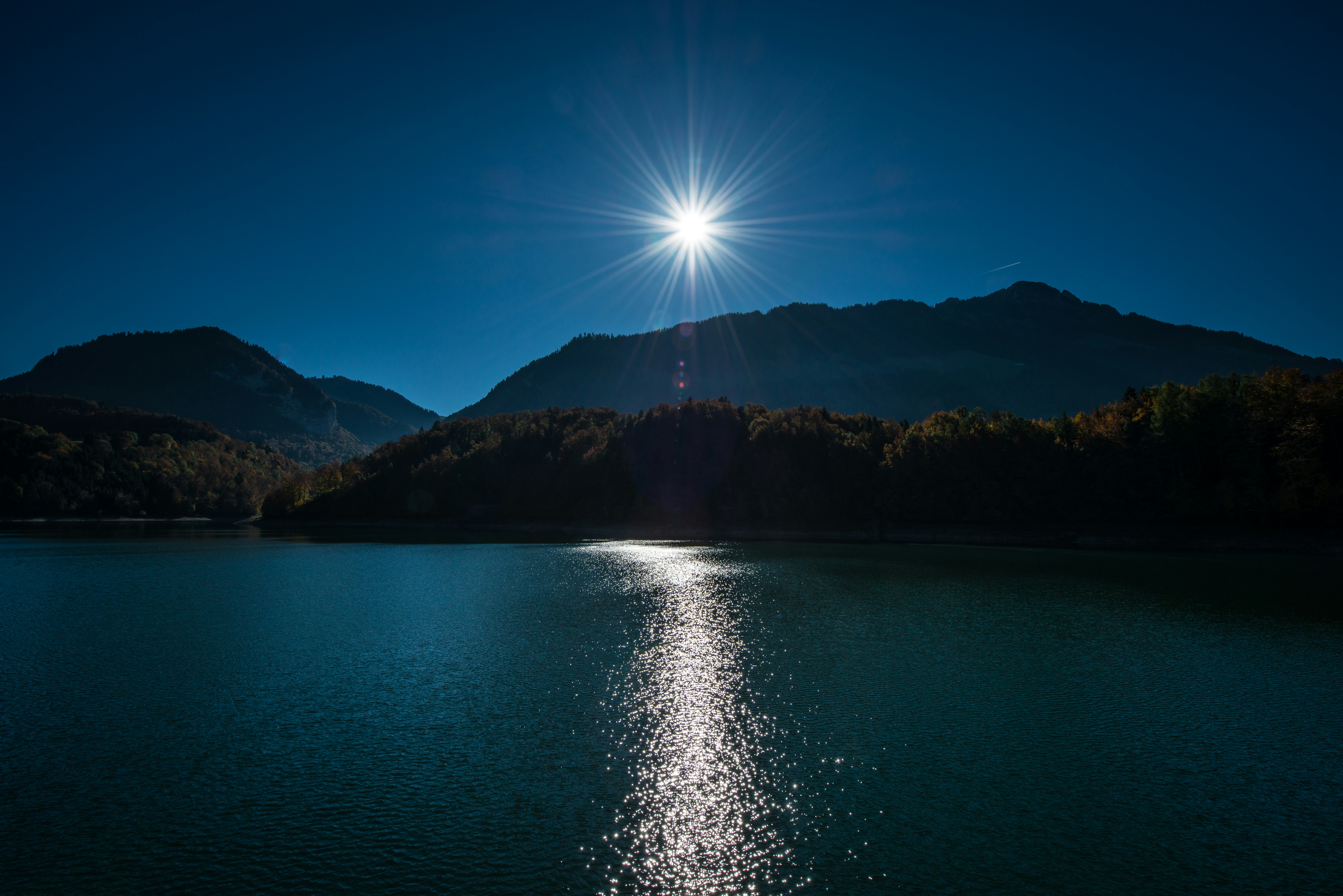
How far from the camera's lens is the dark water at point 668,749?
750 cm

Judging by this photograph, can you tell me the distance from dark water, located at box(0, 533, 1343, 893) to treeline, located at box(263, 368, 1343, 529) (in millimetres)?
34983

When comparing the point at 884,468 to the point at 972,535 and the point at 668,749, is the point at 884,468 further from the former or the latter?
the point at 668,749

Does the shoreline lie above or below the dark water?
above

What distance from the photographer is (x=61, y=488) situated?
4417 inches

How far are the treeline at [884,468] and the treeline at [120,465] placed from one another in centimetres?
2994

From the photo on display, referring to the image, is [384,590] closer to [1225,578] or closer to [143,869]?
[143,869]

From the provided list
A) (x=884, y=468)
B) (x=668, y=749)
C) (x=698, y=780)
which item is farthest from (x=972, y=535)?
(x=698, y=780)

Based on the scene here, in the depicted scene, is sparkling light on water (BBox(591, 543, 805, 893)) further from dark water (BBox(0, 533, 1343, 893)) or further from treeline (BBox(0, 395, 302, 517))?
treeline (BBox(0, 395, 302, 517))

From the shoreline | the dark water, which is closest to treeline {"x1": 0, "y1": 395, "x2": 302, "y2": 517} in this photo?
the shoreline

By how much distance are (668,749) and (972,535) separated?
6009 cm

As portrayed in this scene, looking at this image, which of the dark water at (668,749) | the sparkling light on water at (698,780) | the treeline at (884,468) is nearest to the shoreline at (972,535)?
the treeline at (884,468)

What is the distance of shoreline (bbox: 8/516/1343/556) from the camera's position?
4941 centimetres

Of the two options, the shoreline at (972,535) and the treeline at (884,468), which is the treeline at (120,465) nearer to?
the shoreline at (972,535)

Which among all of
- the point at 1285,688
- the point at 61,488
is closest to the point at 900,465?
the point at 1285,688
